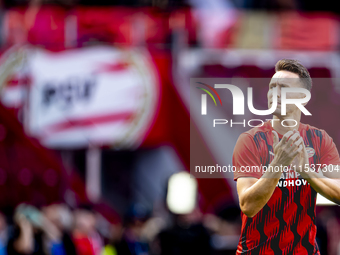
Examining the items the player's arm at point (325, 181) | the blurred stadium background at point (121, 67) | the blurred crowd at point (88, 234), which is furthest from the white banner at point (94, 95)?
the player's arm at point (325, 181)

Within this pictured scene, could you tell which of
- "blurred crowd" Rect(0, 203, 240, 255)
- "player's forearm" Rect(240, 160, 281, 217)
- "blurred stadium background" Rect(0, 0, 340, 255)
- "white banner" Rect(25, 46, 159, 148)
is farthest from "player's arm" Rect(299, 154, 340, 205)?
"white banner" Rect(25, 46, 159, 148)

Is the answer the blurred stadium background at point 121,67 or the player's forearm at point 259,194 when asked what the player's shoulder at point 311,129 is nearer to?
the player's forearm at point 259,194

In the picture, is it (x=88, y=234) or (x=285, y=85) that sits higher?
(x=285, y=85)

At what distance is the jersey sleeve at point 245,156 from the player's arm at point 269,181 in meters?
0.03

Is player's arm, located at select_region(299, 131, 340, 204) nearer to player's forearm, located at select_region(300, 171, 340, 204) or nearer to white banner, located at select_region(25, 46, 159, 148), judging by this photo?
player's forearm, located at select_region(300, 171, 340, 204)

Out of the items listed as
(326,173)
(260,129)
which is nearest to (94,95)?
(260,129)

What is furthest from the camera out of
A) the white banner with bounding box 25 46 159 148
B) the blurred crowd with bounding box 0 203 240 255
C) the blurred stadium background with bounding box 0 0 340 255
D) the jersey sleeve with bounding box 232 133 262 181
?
the white banner with bounding box 25 46 159 148

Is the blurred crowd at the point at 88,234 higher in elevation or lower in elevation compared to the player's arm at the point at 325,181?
lower

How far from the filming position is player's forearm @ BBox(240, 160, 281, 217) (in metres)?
1.62

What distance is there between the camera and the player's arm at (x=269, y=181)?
1600mm

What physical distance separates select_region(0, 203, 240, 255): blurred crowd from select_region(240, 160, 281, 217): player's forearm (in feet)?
13.5

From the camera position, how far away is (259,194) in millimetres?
1638

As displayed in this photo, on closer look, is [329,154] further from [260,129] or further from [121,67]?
[121,67]

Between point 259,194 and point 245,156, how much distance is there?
163 millimetres
